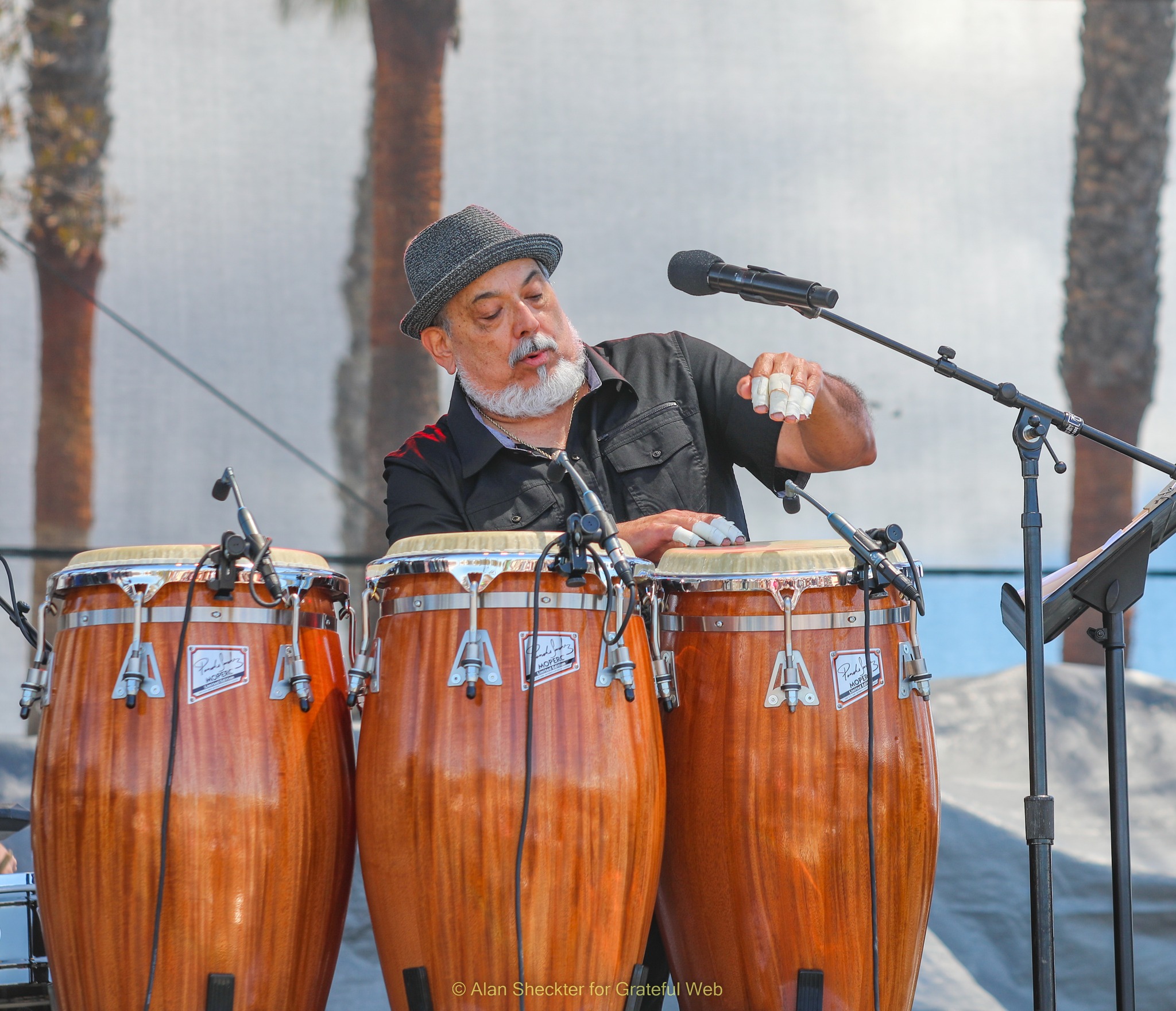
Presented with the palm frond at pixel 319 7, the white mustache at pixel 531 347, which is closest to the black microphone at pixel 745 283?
Answer: the white mustache at pixel 531 347

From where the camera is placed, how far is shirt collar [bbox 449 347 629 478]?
2.49 meters

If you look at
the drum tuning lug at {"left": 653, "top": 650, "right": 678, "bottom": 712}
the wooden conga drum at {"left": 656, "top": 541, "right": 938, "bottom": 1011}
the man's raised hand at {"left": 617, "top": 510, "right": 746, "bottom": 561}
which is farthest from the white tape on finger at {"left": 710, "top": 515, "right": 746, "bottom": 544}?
the drum tuning lug at {"left": 653, "top": 650, "right": 678, "bottom": 712}

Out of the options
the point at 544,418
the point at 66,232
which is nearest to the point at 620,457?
the point at 544,418

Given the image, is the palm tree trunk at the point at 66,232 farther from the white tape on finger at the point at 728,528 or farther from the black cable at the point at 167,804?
the white tape on finger at the point at 728,528

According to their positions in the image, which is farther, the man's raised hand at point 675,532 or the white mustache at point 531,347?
the white mustache at point 531,347

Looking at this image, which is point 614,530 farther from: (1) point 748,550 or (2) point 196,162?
(2) point 196,162

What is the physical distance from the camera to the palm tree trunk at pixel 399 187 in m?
3.94

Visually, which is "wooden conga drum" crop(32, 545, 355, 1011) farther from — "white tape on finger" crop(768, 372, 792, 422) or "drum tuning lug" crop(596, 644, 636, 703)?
"white tape on finger" crop(768, 372, 792, 422)

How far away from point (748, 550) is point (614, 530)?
314mm

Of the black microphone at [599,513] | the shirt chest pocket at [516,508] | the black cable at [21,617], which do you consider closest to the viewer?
the black microphone at [599,513]

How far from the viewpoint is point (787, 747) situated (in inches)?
73.2

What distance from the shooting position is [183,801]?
175 centimetres
